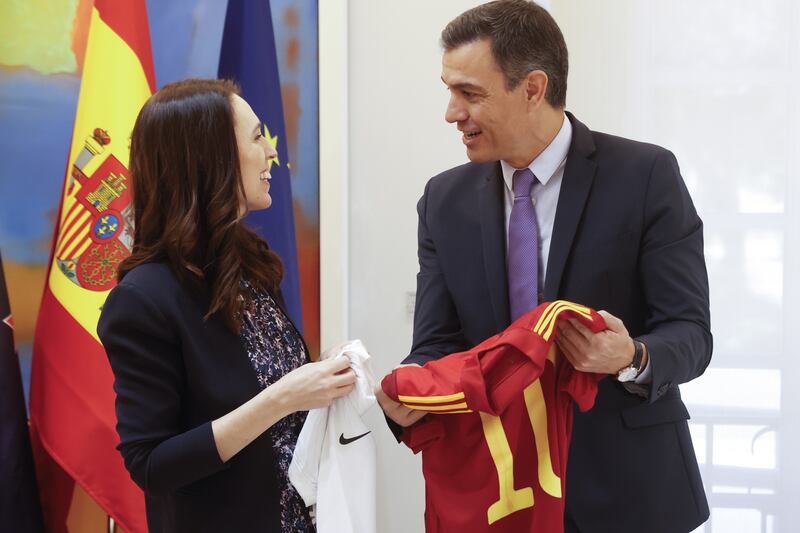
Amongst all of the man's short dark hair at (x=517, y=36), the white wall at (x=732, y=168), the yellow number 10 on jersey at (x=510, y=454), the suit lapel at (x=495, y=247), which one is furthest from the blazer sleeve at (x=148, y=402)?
the white wall at (x=732, y=168)

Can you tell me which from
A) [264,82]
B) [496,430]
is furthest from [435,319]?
[264,82]

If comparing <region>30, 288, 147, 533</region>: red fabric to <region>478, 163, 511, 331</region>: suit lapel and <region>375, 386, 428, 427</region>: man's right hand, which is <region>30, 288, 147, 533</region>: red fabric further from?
<region>478, 163, 511, 331</region>: suit lapel

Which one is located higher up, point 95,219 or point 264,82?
point 264,82

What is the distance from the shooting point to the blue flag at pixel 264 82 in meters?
2.24

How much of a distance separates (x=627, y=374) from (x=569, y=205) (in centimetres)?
34

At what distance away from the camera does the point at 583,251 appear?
1443 millimetres

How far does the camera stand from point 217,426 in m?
1.26

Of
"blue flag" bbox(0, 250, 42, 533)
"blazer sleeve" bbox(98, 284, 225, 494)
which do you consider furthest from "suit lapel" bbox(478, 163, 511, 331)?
"blue flag" bbox(0, 250, 42, 533)

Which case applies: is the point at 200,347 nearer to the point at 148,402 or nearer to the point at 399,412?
the point at 148,402

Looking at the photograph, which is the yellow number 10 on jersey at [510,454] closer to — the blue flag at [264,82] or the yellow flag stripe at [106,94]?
the blue flag at [264,82]

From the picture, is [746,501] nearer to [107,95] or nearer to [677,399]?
[677,399]

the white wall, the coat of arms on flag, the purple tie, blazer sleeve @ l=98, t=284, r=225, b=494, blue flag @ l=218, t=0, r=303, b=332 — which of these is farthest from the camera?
the white wall

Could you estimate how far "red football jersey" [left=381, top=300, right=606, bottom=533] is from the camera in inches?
50.3

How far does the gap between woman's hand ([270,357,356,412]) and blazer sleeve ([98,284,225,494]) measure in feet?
0.46
